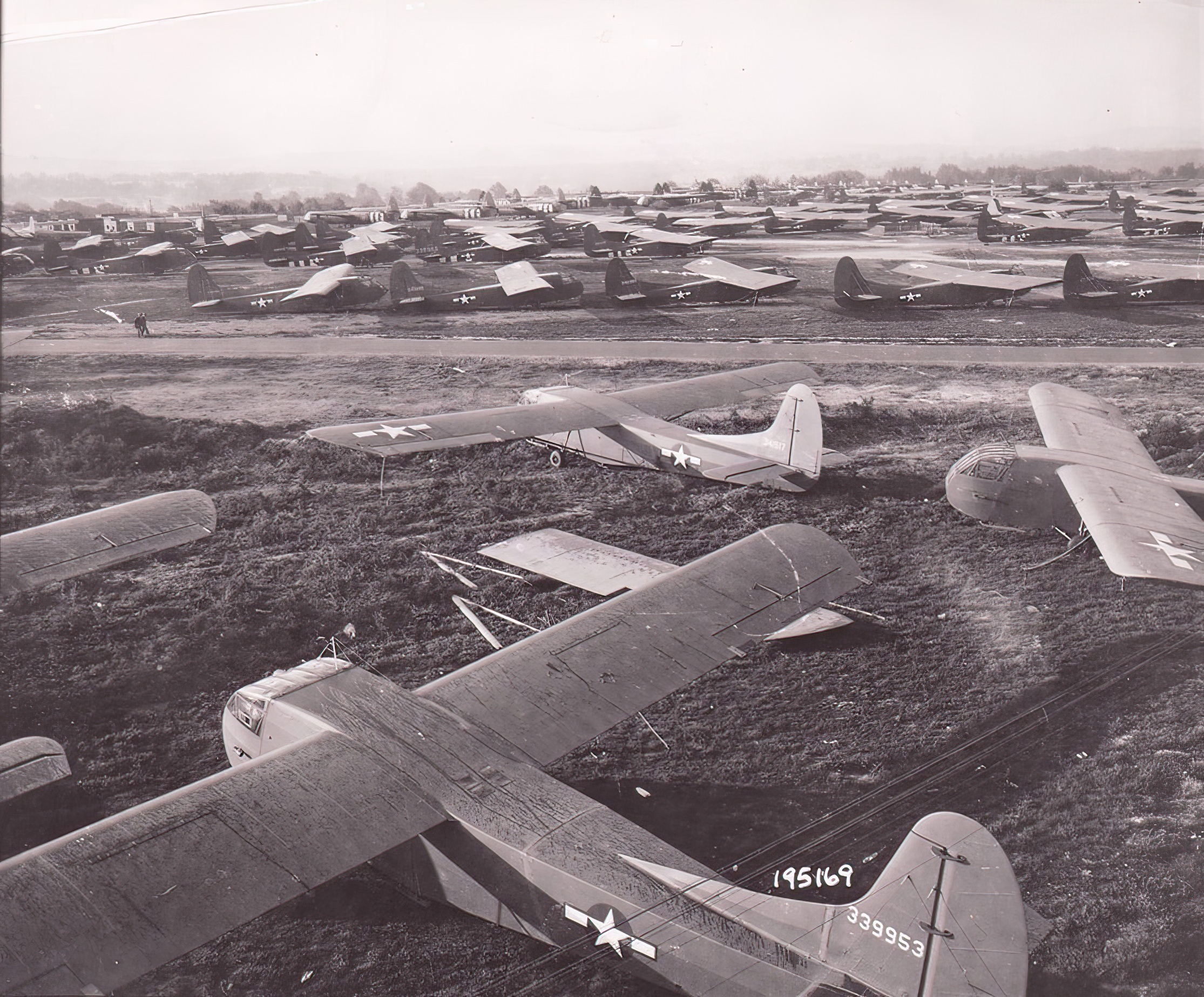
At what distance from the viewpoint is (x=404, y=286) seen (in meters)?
12.9

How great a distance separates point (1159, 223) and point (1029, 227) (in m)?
1.69

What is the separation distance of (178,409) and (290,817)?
740cm

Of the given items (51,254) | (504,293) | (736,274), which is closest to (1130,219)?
(736,274)

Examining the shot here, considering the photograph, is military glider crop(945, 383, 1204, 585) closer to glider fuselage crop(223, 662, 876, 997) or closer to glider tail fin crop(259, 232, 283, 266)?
glider fuselage crop(223, 662, 876, 997)

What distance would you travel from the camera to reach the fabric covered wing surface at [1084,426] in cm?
1050

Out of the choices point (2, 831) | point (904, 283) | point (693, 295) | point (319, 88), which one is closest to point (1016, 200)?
point (904, 283)

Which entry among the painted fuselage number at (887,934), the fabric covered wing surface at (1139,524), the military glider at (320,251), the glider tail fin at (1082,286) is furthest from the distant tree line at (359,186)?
the painted fuselage number at (887,934)

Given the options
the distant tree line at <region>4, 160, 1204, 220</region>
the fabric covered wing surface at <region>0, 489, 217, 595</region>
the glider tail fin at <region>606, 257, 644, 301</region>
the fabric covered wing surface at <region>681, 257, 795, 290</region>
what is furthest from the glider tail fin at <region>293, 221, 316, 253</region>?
the fabric covered wing surface at <region>681, 257, 795, 290</region>

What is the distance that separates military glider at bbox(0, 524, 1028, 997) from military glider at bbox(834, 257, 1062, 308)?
8775 mm

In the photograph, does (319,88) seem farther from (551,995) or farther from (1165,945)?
(1165,945)

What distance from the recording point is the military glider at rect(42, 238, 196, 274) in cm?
970

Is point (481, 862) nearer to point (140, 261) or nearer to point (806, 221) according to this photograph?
point (140, 261)

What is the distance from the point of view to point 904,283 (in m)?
13.9

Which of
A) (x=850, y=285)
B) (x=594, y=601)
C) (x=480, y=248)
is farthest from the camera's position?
(x=850, y=285)
